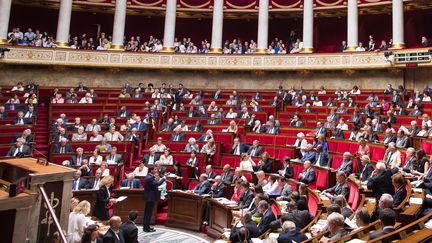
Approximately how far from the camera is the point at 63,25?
1542cm

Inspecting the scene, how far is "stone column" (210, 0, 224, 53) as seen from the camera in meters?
16.0

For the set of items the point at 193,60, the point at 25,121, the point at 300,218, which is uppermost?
the point at 193,60

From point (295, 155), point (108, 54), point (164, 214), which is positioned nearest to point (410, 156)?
point (295, 155)

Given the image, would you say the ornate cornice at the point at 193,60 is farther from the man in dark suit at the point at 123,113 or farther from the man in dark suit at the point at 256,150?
the man in dark suit at the point at 256,150

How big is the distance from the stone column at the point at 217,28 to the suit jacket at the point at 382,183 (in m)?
11.4

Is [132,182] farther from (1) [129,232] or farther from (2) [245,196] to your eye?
(1) [129,232]

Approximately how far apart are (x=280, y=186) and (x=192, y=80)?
10189mm

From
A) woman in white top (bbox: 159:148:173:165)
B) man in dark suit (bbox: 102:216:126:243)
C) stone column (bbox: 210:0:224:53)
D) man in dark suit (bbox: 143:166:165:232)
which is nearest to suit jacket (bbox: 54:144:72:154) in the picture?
woman in white top (bbox: 159:148:173:165)

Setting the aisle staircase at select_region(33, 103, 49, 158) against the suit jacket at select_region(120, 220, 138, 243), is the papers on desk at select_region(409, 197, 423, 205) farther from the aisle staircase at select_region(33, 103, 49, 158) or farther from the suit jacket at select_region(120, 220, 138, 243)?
the aisle staircase at select_region(33, 103, 49, 158)

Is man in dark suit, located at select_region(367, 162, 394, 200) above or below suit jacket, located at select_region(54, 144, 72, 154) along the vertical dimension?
below

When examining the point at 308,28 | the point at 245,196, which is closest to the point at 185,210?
the point at 245,196

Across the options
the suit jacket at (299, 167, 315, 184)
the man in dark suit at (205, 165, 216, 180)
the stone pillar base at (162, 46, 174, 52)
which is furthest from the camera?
the stone pillar base at (162, 46, 174, 52)

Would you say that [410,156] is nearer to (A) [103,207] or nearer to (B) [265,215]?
(B) [265,215]

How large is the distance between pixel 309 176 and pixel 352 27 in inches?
382
